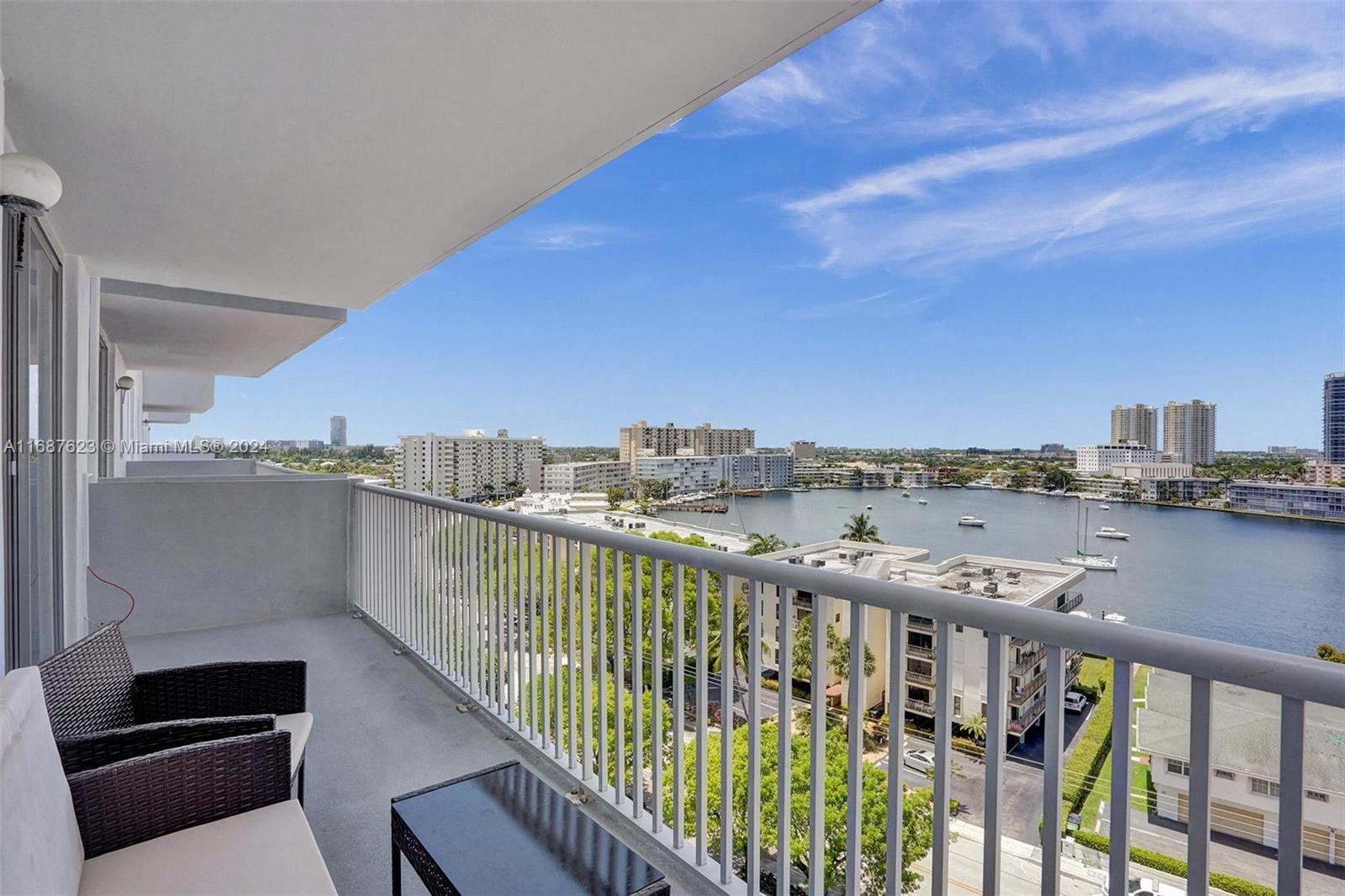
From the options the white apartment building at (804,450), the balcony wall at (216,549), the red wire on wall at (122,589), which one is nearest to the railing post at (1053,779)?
the white apartment building at (804,450)

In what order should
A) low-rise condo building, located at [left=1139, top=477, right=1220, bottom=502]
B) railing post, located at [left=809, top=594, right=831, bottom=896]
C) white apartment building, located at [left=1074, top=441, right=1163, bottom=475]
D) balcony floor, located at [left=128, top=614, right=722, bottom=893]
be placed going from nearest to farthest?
railing post, located at [left=809, top=594, right=831, bottom=896] < balcony floor, located at [left=128, top=614, right=722, bottom=893] < low-rise condo building, located at [left=1139, top=477, right=1220, bottom=502] < white apartment building, located at [left=1074, top=441, right=1163, bottom=475]

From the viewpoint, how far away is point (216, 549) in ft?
17.2

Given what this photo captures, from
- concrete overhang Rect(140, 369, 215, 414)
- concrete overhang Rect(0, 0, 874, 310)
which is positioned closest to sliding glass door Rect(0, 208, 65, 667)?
concrete overhang Rect(0, 0, 874, 310)

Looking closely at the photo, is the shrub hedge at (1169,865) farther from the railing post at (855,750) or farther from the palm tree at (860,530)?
the palm tree at (860,530)

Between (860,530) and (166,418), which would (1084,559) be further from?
(166,418)

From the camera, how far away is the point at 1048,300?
21.0ft

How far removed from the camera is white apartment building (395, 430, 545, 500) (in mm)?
4496

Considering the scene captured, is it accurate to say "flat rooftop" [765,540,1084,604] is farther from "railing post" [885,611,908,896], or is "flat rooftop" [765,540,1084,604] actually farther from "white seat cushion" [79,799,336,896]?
"white seat cushion" [79,799,336,896]

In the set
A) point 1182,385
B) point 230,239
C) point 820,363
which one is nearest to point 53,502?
point 230,239

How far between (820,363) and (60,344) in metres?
10.3

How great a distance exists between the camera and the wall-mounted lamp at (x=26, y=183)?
199 centimetres

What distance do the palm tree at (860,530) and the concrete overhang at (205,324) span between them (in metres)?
5.04

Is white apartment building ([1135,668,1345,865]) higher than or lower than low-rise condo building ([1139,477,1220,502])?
lower

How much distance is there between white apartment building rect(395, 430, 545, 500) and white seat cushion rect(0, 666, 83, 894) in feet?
8.88
